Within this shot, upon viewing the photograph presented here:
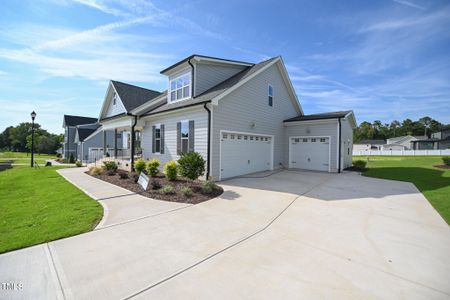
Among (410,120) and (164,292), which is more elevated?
(410,120)

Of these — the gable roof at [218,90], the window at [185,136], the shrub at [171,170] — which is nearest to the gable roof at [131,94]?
the gable roof at [218,90]

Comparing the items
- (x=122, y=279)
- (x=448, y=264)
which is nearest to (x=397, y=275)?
(x=448, y=264)

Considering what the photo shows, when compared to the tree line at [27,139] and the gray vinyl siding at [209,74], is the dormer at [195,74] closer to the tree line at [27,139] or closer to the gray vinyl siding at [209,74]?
the gray vinyl siding at [209,74]

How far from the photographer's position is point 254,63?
14.7m

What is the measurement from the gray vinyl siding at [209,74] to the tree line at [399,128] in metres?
79.8

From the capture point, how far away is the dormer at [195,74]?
11.9 meters

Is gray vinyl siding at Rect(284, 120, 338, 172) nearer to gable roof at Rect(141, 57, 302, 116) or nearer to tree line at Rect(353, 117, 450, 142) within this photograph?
gable roof at Rect(141, 57, 302, 116)

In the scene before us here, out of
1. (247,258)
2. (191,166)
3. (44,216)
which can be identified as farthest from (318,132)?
(44,216)

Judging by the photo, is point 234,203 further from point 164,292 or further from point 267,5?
point 267,5

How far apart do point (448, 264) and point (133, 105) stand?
1767 cm

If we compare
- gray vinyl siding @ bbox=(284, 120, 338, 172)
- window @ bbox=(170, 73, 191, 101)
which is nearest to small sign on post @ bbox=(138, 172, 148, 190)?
window @ bbox=(170, 73, 191, 101)

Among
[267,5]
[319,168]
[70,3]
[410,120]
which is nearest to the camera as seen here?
[70,3]

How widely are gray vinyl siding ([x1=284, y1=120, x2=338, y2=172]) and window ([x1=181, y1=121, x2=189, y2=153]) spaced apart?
798 cm

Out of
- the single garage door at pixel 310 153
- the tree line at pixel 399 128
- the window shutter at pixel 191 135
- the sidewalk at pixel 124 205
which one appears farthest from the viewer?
the tree line at pixel 399 128
